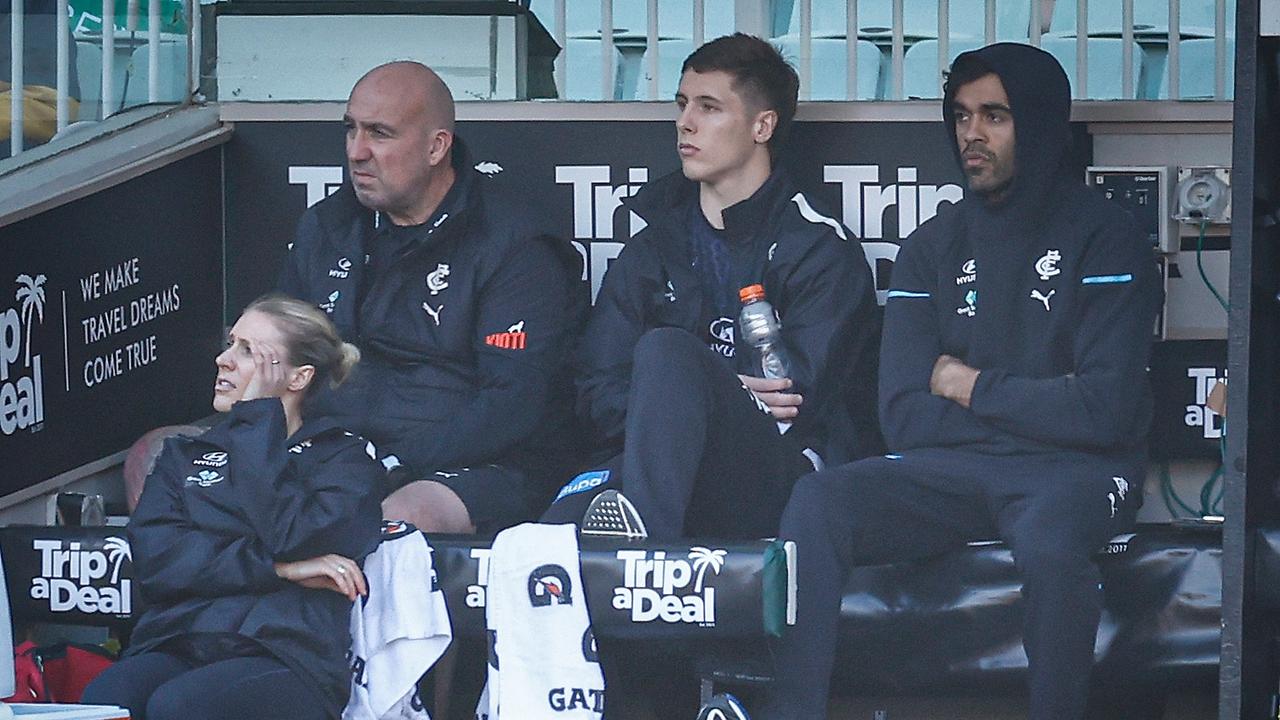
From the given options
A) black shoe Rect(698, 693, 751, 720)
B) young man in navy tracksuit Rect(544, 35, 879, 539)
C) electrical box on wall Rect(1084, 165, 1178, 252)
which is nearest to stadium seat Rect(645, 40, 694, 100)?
young man in navy tracksuit Rect(544, 35, 879, 539)

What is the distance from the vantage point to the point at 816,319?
456 cm

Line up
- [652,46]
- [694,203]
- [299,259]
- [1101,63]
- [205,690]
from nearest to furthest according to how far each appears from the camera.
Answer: [205,690] < [694,203] < [299,259] < [1101,63] < [652,46]

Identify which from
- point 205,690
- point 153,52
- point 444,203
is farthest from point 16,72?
point 205,690

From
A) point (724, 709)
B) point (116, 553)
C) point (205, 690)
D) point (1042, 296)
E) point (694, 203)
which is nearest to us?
point (205, 690)

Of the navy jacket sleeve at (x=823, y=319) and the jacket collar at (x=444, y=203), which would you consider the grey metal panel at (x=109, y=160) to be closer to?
the jacket collar at (x=444, y=203)

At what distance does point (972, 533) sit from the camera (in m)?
4.31

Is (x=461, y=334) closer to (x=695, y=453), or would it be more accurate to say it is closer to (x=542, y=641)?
(x=695, y=453)

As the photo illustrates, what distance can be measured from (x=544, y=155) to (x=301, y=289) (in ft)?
2.25

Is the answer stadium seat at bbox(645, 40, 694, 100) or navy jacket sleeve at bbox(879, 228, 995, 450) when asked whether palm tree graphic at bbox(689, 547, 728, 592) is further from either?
stadium seat at bbox(645, 40, 694, 100)

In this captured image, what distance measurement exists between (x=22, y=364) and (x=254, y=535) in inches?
35.0

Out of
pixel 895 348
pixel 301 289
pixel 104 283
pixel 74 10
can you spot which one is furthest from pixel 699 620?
pixel 74 10

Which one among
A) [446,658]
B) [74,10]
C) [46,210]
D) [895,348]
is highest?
[74,10]

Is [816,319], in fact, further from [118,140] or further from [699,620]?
[118,140]

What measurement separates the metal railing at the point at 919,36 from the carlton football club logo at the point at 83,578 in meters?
1.61
